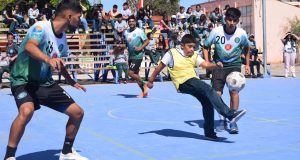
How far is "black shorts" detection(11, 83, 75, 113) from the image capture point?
→ 206 inches

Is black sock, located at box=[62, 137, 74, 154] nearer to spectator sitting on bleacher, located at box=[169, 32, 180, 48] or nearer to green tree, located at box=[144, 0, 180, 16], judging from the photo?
spectator sitting on bleacher, located at box=[169, 32, 180, 48]

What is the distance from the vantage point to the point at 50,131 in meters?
7.98

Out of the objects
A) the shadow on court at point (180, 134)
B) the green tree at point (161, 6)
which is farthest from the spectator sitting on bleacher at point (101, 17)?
the green tree at point (161, 6)

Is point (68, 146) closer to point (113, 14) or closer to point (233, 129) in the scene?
point (233, 129)

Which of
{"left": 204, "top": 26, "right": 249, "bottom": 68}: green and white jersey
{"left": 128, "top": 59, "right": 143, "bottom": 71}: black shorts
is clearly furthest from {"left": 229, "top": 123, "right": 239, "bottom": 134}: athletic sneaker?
{"left": 128, "top": 59, "right": 143, "bottom": 71}: black shorts

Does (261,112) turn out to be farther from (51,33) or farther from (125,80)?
(125,80)

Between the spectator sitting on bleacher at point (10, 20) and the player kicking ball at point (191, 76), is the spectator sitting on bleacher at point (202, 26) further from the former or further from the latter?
the player kicking ball at point (191, 76)

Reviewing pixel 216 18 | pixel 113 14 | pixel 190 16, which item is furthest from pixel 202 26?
pixel 113 14

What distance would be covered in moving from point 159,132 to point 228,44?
5.73 feet

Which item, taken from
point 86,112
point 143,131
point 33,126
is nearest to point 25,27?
point 86,112

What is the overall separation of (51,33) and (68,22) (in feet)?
0.71

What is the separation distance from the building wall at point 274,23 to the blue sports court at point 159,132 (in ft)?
91.5

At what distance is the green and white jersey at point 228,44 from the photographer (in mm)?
7789

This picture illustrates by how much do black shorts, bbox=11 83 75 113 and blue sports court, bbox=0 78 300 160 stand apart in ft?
2.81
